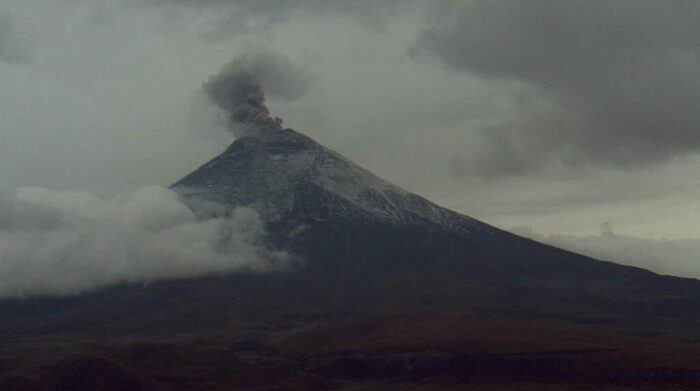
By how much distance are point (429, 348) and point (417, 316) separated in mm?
31647

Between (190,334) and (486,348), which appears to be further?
(190,334)

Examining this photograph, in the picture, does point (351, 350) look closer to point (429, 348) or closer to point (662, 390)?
point (429, 348)

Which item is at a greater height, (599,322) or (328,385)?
(599,322)

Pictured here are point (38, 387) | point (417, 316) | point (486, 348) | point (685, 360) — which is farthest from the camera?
point (417, 316)

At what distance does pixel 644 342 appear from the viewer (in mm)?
163500

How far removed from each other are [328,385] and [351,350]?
20928 millimetres

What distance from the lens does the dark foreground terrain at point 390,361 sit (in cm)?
13612

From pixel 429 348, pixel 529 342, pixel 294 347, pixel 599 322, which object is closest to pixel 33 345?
pixel 294 347

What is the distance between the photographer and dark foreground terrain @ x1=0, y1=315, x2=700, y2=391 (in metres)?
136

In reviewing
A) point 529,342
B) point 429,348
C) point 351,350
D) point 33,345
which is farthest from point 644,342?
point 33,345

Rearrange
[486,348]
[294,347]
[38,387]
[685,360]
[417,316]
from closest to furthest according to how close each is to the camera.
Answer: [38,387], [685,360], [486,348], [294,347], [417,316]

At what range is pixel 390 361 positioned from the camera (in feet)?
510

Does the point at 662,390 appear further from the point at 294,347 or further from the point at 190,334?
the point at 190,334

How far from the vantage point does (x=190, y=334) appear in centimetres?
19625
